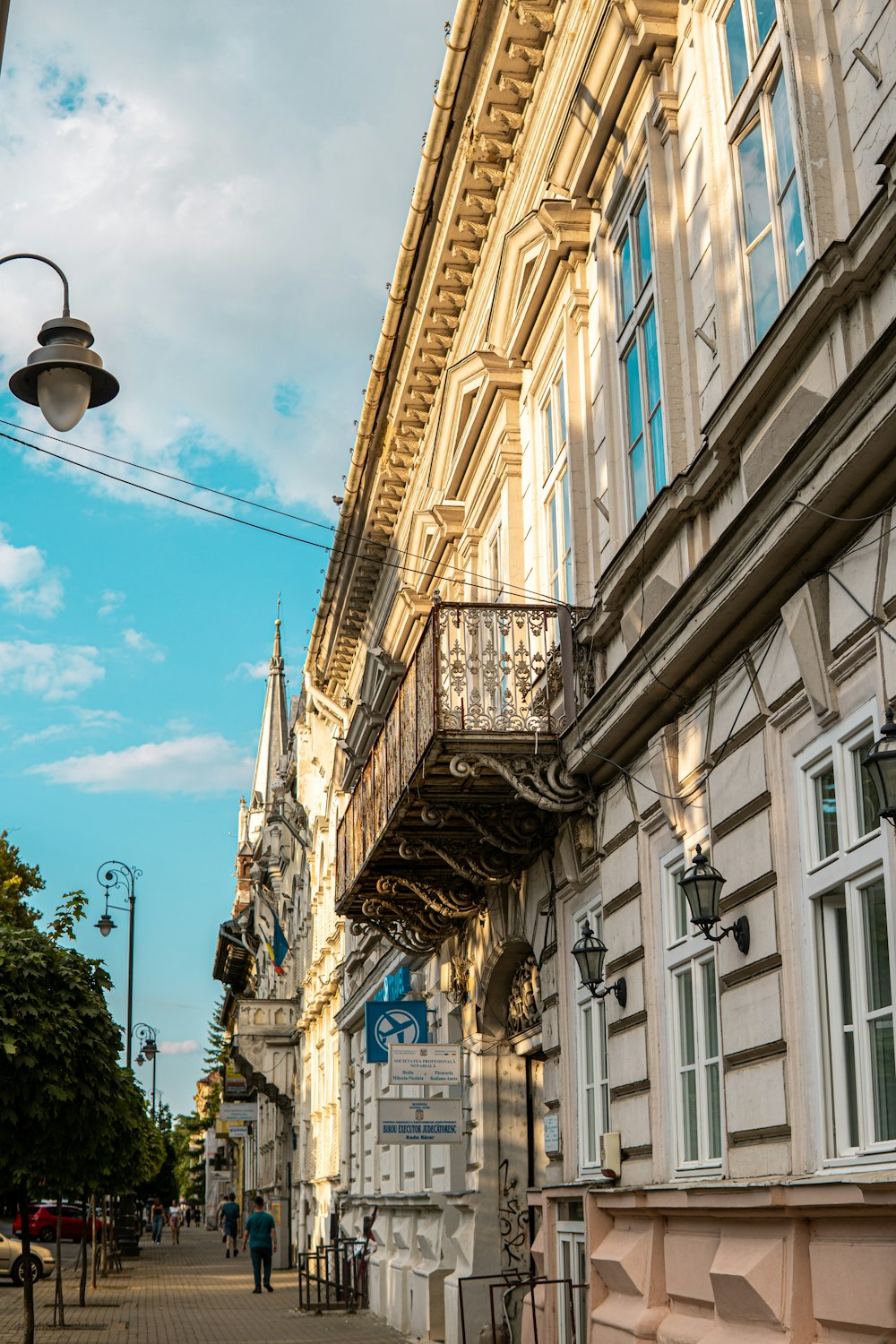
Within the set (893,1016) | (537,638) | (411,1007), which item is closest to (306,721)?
(411,1007)

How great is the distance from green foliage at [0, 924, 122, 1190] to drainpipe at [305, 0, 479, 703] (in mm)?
5759

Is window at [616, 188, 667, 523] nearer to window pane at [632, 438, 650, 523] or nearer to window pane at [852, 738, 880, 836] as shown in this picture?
window pane at [632, 438, 650, 523]

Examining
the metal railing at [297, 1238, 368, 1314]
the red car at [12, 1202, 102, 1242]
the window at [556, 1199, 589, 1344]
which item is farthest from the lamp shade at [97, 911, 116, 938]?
the window at [556, 1199, 589, 1344]

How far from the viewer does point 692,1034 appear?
1045 centimetres

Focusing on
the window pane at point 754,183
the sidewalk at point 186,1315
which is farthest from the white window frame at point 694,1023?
the sidewalk at point 186,1315

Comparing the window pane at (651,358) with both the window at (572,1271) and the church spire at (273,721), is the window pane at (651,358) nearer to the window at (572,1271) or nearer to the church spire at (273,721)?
the window at (572,1271)

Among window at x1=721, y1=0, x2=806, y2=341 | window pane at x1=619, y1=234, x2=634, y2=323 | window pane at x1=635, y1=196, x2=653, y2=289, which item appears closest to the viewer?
window at x1=721, y1=0, x2=806, y2=341

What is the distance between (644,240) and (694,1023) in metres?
5.79

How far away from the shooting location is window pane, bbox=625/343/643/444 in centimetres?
1202

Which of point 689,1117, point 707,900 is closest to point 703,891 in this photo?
point 707,900

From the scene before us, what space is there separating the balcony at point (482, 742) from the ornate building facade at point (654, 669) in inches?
1.6

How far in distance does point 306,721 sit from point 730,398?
34.1m

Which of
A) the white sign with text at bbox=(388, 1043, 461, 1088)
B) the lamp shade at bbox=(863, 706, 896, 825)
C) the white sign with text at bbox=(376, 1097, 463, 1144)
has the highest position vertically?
the lamp shade at bbox=(863, 706, 896, 825)

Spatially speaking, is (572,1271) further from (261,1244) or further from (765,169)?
(261,1244)
